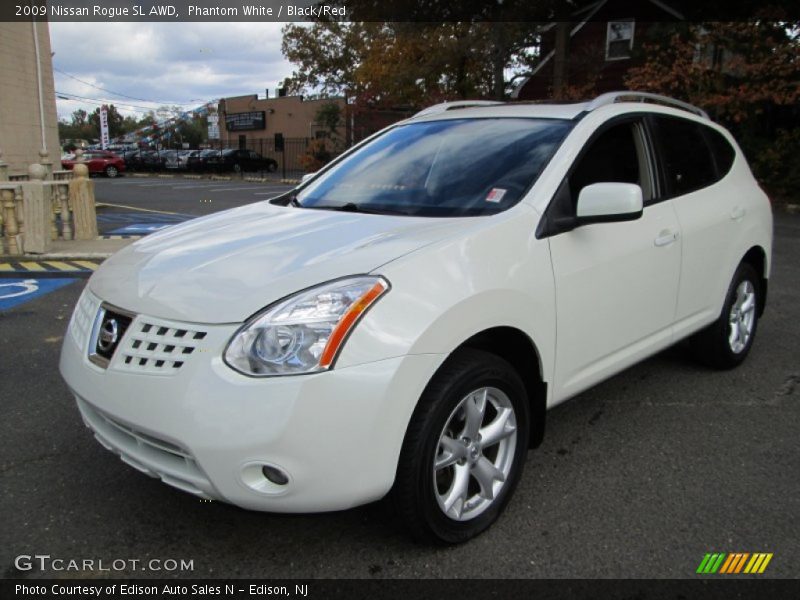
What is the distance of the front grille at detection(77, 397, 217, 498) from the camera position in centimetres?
213

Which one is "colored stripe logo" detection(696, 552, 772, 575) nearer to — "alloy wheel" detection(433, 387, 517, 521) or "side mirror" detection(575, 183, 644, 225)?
"alloy wheel" detection(433, 387, 517, 521)

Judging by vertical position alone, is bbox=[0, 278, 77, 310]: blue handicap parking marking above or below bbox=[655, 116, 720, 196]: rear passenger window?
below

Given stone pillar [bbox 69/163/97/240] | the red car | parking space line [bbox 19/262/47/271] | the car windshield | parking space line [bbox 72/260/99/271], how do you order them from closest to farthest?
the car windshield < parking space line [bbox 19/262/47/271] < parking space line [bbox 72/260/99/271] < stone pillar [bbox 69/163/97/240] < the red car

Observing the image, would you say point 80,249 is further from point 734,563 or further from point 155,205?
point 734,563

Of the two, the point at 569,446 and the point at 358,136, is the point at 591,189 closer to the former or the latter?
the point at 569,446

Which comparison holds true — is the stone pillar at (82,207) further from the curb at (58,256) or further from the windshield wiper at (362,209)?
the windshield wiper at (362,209)

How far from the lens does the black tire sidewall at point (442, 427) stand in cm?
223

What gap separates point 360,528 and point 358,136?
27.0 metres

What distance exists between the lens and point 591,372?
305cm

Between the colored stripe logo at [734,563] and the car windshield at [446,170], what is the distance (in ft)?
5.15

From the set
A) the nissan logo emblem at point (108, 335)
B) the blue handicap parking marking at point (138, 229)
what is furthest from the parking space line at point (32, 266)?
the nissan logo emblem at point (108, 335)

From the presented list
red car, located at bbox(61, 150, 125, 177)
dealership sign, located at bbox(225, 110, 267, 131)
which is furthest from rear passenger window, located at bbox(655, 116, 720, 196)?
dealership sign, located at bbox(225, 110, 267, 131)

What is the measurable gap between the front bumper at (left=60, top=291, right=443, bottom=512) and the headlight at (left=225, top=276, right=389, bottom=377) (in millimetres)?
43
